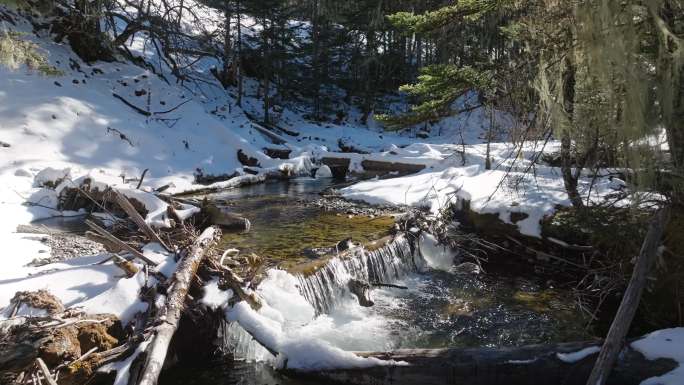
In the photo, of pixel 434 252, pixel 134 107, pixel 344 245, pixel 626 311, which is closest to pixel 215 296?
pixel 344 245

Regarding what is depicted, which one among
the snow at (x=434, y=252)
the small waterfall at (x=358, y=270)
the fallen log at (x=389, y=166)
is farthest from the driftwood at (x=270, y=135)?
the small waterfall at (x=358, y=270)

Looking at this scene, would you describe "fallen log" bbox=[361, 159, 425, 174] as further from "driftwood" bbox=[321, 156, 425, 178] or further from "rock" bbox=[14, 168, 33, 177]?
"rock" bbox=[14, 168, 33, 177]

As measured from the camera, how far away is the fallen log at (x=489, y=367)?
3.63m

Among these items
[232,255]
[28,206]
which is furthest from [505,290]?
[28,206]

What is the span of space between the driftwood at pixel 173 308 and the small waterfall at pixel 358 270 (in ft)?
5.09

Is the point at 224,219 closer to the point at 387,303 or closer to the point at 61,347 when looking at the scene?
the point at 387,303

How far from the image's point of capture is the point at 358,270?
7168 mm

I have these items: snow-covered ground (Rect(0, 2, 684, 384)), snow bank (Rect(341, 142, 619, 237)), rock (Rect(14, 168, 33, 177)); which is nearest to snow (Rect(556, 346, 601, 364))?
snow-covered ground (Rect(0, 2, 684, 384))

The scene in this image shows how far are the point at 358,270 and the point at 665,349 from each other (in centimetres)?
428

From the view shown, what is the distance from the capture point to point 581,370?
11.9 ft

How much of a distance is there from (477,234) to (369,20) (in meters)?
22.2

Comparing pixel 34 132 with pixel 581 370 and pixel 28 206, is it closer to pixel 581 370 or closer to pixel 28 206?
pixel 28 206

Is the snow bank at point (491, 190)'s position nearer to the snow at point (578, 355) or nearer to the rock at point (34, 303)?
the snow at point (578, 355)

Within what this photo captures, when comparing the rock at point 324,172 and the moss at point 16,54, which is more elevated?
the moss at point 16,54
